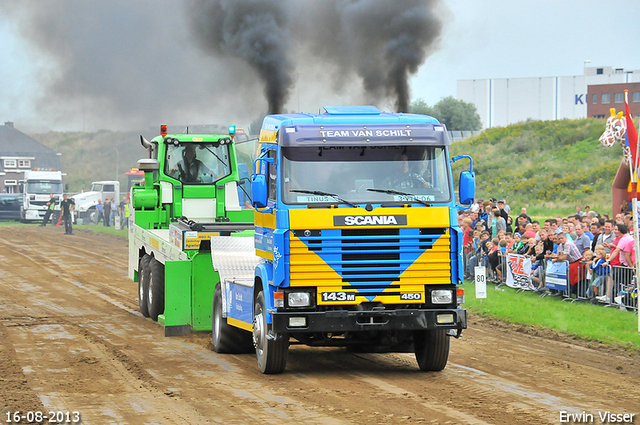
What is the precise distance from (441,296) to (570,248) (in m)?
7.26

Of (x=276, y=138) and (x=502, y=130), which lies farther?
(x=502, y=130)

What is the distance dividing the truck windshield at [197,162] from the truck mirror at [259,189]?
273 inches

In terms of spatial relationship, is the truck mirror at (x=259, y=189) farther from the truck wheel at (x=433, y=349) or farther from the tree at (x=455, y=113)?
the tree at (x=455, y=113)

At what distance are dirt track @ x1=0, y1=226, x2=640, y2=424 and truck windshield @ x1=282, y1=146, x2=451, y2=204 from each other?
6.82 feet

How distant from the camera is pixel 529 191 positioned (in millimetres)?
42656

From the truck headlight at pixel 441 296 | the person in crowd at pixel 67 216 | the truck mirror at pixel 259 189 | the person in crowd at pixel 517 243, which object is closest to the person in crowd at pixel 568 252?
the person in crowd at pixel 517 243

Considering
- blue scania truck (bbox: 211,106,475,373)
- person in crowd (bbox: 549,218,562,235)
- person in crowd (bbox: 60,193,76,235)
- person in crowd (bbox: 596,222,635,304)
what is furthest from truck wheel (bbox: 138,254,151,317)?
person in crowd (bbox: 60,193,76,235)

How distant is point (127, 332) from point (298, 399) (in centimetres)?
569

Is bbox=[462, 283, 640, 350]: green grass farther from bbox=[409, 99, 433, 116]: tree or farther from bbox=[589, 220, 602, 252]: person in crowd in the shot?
bbox=[409, 99, 433, 116]: tree

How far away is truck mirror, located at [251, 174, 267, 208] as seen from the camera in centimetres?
932

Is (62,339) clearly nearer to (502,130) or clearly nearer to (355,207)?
(355,207)

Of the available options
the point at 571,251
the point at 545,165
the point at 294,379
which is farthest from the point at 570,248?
the point at 545,165

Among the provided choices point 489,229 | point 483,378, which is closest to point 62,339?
point 483,378

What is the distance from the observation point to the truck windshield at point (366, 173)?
30.3 feet
